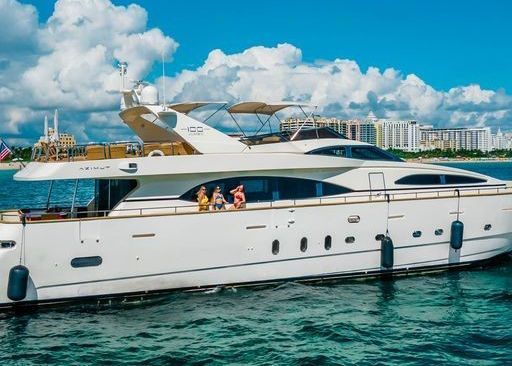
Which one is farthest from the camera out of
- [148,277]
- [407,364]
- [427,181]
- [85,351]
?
[427,181]

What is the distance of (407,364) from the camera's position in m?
10.6

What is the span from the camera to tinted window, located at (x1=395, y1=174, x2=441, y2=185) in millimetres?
17500

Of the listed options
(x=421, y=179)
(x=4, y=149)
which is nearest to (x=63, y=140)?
(x=4, y=149)

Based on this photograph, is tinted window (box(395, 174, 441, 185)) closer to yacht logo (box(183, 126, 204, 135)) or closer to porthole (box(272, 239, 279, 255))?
porthole (box(272, 239, 279, 255))

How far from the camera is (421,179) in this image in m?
17.7

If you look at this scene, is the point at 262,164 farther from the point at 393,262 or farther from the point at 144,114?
the point at 393,262

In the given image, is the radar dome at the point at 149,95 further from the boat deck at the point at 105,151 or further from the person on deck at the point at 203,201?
the person on deck at the point at 203,201

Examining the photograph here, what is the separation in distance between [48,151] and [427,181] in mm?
10862

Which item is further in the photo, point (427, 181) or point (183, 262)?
point (427, 181)

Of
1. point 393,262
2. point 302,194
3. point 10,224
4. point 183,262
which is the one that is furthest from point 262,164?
point 10,224

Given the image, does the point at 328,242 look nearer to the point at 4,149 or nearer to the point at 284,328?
the point at 284,328

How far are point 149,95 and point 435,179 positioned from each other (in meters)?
8.90

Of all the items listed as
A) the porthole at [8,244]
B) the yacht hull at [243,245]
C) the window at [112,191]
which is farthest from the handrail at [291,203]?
the porthole at [8,244]

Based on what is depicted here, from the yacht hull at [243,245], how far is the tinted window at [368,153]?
5.76 feet
